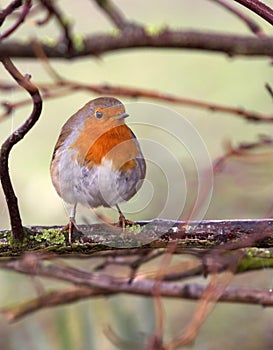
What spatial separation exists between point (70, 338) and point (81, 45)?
160 centimetres

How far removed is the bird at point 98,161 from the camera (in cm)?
176

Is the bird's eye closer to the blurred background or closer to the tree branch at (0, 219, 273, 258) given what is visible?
the blurred background

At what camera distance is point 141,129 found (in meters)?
4.48

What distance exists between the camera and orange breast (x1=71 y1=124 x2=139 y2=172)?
178 cm

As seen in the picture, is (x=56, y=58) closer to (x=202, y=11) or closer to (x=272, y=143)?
(x=272, y=143)

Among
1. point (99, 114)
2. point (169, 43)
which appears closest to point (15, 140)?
point (169, 43)

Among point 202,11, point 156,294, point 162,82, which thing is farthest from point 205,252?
point 202,11

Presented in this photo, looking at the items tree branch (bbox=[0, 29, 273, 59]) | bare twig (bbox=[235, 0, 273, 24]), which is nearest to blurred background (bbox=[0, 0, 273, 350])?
tree branch (bbox=[0, 29, 273, 59])

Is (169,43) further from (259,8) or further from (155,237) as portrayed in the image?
(155,237)

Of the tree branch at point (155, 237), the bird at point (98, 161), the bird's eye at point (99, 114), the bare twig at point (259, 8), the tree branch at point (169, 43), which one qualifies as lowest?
the tree branch at point (155, 237)

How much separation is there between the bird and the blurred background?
7 cm

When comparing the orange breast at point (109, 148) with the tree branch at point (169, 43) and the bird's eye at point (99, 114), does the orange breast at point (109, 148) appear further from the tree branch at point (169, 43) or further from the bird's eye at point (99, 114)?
the tree branch at point (169, 43)

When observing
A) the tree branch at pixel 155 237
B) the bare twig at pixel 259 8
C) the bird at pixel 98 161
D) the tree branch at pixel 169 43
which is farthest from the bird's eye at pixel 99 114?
the tree branch at pixel 169 43

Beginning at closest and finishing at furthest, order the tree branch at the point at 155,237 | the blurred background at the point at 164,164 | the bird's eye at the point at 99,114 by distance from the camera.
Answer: the tree branch at the point at 155,237
the bird's eye at the point at 99,114
the blurred background at the point at 164,164
